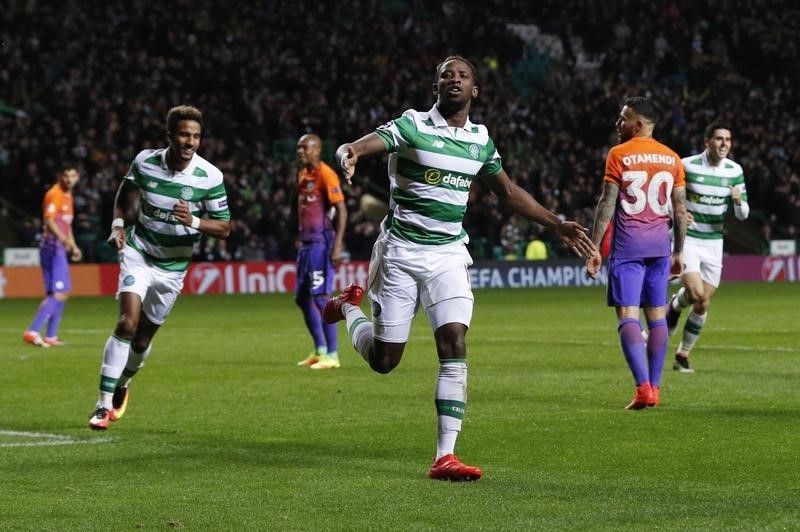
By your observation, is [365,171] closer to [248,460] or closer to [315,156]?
[315,156]

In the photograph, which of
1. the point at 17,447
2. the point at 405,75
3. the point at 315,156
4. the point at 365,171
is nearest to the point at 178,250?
the point at 17,447

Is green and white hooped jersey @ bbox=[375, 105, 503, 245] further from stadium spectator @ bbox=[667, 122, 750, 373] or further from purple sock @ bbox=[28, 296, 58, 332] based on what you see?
purple sock @ bbox=[28, 296, 58, 332]

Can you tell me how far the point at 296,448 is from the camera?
912 centimetres

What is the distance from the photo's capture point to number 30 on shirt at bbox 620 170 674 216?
37.2 feet

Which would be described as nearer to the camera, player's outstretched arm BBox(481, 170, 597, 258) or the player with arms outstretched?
player's outstretched arm BBox(481, 170, 597, 258)

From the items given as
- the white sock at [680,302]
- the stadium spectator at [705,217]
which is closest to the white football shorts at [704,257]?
the stadium spectator at [705,217]

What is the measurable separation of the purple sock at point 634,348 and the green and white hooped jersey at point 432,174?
10.8ft

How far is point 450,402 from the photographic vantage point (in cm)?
798

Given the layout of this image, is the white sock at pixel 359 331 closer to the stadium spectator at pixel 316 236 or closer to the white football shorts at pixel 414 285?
the white football shorts at pixel 414 285

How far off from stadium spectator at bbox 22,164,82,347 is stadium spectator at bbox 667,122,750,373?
8467 millimetres

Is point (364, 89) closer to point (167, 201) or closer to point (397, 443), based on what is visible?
point (167, 201)

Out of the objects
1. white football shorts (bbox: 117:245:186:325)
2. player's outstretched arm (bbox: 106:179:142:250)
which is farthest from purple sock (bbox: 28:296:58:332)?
white football shorts (bbox: 117:245:186:325)

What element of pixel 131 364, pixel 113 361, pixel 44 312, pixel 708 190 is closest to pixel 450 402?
pixel 113 361

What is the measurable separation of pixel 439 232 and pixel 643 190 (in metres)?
3.60
